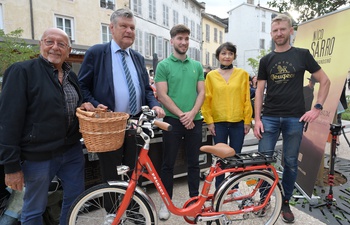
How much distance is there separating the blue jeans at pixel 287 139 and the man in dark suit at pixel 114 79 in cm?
123

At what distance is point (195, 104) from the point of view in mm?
2627

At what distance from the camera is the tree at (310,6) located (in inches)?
263

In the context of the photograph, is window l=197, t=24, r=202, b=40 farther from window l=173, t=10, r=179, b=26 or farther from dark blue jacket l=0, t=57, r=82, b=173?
dark blue jacket l=0, t=57, r=82, b=173

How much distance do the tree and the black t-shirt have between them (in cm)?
560

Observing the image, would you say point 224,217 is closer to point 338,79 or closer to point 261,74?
point 261,74

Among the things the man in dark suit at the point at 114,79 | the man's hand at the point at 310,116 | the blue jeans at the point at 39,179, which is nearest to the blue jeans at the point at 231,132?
the man's hand at the point at 310,116

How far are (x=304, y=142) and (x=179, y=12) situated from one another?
1987 cm

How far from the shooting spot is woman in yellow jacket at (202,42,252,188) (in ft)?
8.98

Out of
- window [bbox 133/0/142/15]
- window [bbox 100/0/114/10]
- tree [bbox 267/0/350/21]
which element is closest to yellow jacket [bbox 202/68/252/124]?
tree [bbox 267/0/350/21]

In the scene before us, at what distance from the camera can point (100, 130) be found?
1575mm

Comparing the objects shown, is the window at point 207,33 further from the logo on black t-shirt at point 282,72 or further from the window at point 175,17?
the logo on black t-shirt at point 282,72

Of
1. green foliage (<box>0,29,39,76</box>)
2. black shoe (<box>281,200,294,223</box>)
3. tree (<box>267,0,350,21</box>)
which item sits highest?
tree (<box>267,0,350,21</box>)

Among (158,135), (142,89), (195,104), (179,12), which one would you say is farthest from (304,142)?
(179,12)

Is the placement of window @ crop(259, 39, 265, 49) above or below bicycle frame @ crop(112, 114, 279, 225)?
above
